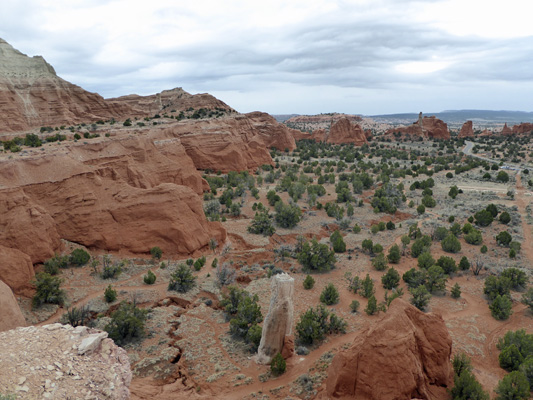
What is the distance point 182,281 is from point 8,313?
26.7ft

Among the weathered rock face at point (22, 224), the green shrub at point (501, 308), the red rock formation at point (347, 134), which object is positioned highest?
the red rock formation at point (347, 134)

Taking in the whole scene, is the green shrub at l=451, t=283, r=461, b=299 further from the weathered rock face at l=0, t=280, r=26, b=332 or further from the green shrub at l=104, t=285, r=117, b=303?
the weathered rock face at l=0, t=280, r=26, b=332

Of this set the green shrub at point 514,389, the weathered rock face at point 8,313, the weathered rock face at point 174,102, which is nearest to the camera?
the green shrub at point 514,389

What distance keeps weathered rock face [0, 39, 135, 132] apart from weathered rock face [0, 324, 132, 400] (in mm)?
32127

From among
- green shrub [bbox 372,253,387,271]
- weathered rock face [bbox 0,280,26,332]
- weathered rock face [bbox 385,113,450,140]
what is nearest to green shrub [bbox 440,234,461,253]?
green shrub [bbox 372,253,387,271]

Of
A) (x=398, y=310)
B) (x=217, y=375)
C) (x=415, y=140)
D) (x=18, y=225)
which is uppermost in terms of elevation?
(x=415, y=140)

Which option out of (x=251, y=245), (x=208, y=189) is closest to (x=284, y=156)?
(x=208, y=189)

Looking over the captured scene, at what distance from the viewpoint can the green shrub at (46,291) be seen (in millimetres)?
14867

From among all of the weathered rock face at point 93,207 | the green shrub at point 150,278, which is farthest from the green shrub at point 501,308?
the green shrub at point 150,278

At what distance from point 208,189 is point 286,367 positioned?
2572cm

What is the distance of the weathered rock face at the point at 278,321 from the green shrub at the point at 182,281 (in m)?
6.67

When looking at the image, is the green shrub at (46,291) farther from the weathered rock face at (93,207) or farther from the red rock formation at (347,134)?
the red rock formation at (347,134)

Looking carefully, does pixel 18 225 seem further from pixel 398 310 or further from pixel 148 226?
pixel 398 310

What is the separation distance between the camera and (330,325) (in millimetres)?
13969
